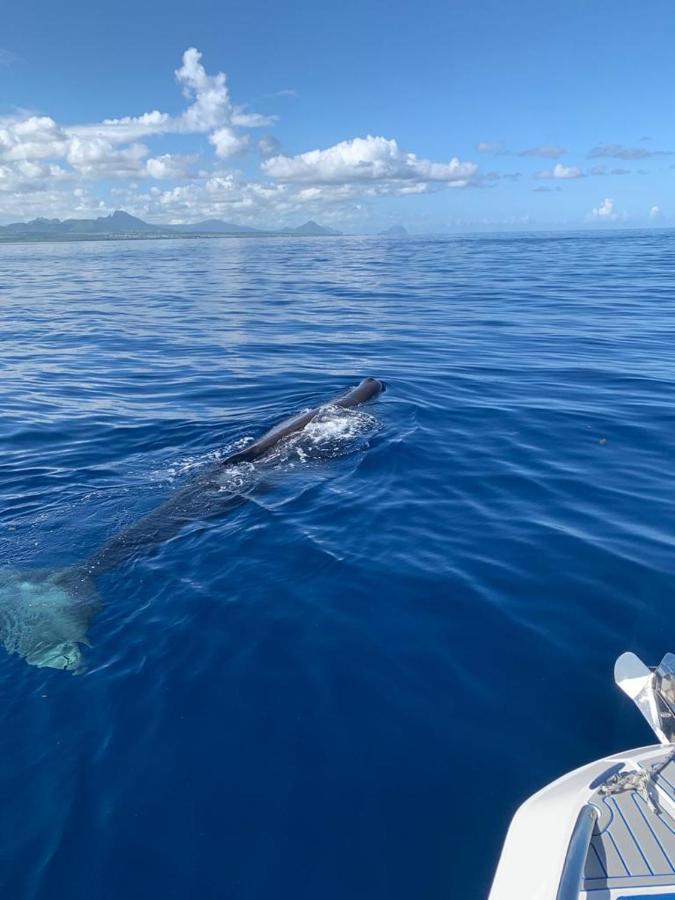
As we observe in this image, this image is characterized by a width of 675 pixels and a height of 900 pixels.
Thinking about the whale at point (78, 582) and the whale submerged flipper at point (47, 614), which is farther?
the whale at point (78, 582)

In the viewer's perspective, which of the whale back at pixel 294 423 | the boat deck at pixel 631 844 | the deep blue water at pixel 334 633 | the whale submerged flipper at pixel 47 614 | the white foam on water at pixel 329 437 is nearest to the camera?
the boat deck at pixel 631 844

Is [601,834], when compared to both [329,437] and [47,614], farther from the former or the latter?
[329,437]

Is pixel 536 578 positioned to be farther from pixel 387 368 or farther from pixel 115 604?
pixel 387 368

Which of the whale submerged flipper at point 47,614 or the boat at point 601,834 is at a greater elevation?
the boat at point 601,834

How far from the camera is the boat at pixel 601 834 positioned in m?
4.85

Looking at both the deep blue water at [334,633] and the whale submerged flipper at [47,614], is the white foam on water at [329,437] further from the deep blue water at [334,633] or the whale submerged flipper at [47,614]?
the whale submerged flipper at [47,614]

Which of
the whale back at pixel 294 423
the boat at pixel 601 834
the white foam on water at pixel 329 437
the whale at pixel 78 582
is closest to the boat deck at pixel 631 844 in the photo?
the boat at pixel 601 834

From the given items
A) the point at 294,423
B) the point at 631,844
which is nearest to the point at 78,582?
the point at 294,423

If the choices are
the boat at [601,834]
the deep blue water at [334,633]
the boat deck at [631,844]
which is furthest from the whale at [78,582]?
the boat deck at [631,844]

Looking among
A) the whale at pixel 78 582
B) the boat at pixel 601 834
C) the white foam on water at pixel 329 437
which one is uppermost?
the boat at pixel 601 834

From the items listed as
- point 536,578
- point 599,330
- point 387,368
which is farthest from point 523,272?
point 536,578

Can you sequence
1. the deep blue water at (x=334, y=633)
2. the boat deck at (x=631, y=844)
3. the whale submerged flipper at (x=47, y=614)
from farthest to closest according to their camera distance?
the whale submerged flipper at (x=47, y=614) → the deep blue water at (x=334, y=633) → the boat deck at (x=631, y=844)

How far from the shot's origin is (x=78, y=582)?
1101 cm

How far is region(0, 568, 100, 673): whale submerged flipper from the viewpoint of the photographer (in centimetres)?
936
